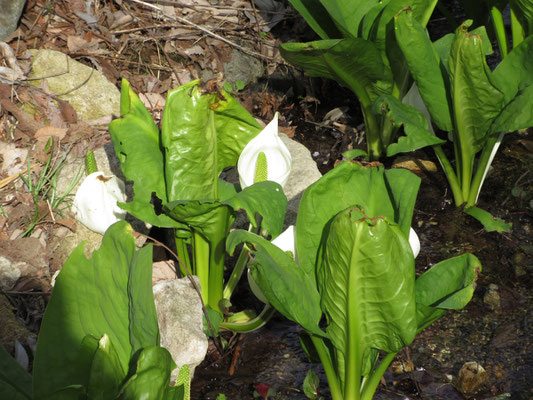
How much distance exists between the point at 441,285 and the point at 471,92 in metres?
1.02

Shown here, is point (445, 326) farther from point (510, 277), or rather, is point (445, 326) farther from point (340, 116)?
point (340, 116)

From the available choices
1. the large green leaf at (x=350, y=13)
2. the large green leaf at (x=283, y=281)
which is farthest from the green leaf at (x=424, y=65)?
the large green leaf at (x=283, y=281)

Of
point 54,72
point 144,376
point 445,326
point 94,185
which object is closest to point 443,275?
point 445,326

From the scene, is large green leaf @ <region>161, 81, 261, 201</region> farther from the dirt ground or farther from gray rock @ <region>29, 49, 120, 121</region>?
gray rock @ <region>29, 49, 120, 121</region>

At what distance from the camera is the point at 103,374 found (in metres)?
1.07

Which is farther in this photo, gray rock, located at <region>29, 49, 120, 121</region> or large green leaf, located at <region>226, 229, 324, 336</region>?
gray rock, located at <region>29, 49, 120, 121</region>

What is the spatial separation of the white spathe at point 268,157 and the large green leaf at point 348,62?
54 cm

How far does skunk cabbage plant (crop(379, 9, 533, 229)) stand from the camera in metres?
2.16

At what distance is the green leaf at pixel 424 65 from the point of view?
7.29ft

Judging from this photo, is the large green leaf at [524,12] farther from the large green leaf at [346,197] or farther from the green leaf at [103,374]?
the green leaf at [103,374]

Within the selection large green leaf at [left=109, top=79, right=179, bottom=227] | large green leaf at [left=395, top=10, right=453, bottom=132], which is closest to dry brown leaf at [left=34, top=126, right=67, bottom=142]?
large green leaf at [left=109, top=79, right=179, bottom=227]

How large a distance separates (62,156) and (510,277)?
1.82 m

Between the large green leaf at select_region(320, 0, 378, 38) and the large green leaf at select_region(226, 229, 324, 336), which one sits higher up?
the large green leaf at select_region(320, 0, 378, 38)

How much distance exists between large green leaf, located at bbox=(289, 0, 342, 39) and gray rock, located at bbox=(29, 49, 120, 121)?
3.16 ft
